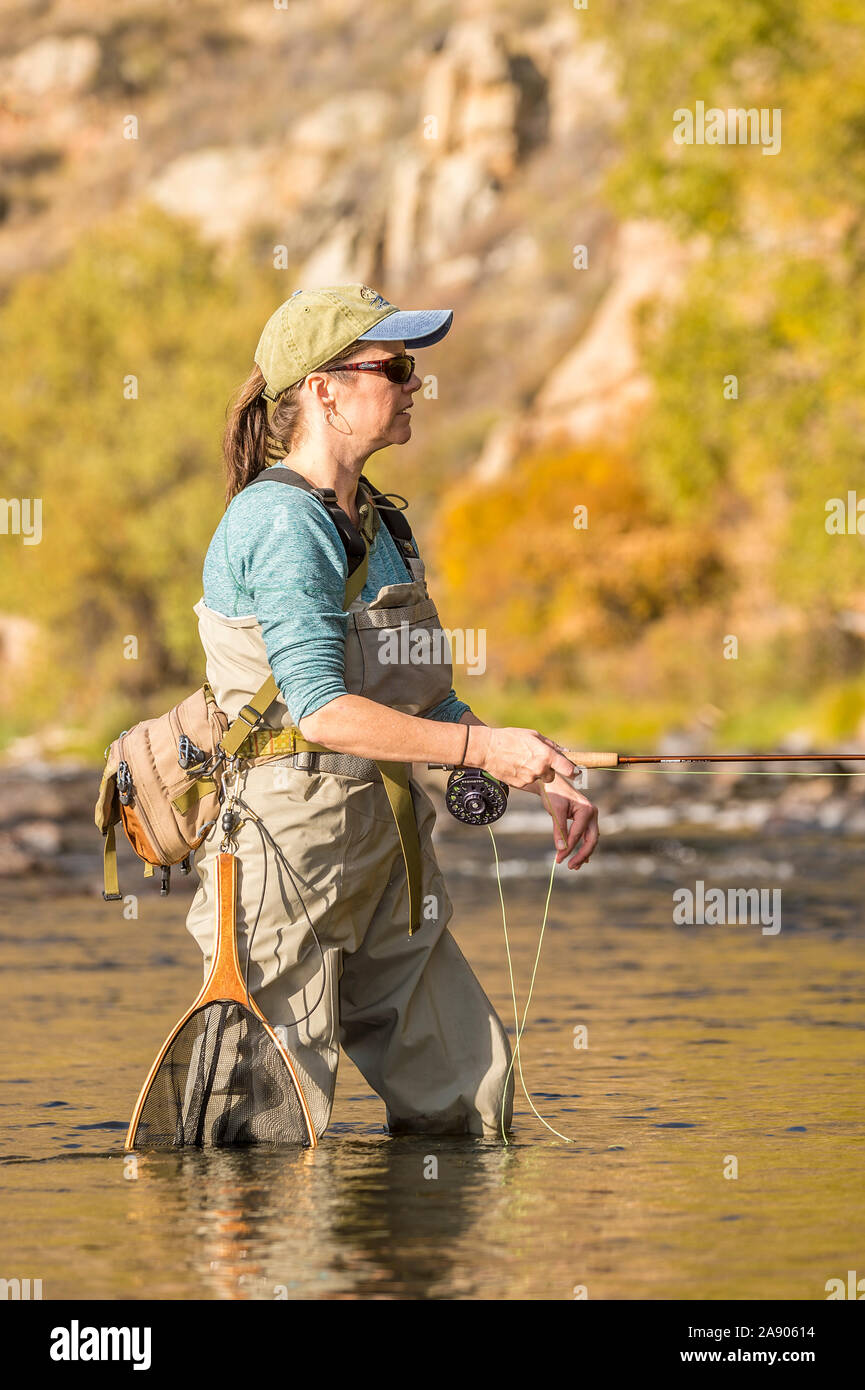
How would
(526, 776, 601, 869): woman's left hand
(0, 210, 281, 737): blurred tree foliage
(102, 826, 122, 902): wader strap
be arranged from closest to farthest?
(526, 776, 601, 869): woman's left hand < (102, 826, 122, 902): wader strap < (0, 210, 281, 737): blurred tree foliage

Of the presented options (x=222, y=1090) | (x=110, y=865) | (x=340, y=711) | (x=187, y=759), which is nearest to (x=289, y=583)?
(x=340, y=711)

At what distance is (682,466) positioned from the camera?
25.4m

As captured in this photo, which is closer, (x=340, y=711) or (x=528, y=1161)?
(x=340, y=711)

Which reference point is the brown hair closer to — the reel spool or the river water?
the reel spool

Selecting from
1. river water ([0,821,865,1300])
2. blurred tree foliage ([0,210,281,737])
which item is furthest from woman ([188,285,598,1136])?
blurred tree foliage ([0,210,281,737])

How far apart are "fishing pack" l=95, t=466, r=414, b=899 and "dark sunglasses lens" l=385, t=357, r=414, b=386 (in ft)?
0.93

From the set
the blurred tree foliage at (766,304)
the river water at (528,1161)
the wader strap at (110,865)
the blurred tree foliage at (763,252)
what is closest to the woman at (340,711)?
the wader strap at (110,865)

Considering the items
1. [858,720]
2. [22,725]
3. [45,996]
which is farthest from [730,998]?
[22,725]

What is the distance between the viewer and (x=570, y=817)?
15.2ft

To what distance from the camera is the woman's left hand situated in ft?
15.0

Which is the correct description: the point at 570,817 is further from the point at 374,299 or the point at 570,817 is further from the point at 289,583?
the point at 374,299

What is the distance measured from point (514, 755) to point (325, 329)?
103cm

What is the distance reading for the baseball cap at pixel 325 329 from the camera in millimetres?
4691

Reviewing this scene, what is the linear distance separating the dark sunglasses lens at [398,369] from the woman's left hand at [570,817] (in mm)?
942
